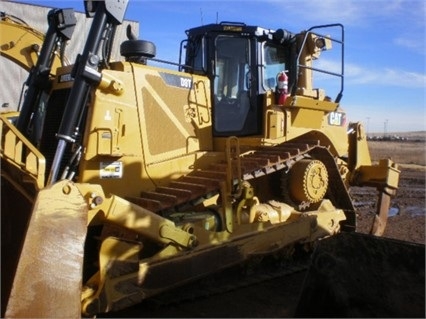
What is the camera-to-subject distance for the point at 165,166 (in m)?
5.79

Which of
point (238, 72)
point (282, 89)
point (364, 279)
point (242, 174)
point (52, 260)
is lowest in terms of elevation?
point (364, 279)

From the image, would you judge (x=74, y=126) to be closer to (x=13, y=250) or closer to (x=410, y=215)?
(x=13, y=250)

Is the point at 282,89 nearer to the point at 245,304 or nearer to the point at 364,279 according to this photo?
the point at 245,304

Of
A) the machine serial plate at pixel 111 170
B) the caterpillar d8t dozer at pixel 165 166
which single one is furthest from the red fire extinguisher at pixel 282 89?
the machine serial plate at pixel 111 170

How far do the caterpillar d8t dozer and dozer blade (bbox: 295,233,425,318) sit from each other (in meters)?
1.51

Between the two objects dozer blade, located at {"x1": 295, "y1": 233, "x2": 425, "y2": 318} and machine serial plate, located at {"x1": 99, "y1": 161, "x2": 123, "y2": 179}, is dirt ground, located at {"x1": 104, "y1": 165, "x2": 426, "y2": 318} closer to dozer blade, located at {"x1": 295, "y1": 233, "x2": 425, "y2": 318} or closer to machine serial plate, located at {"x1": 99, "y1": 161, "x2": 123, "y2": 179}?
dozer blade, located at {"x1": 295, "y1": 233, "x2": 425, "y2": 318}

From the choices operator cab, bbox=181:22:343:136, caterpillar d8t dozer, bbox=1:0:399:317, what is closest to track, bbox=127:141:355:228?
caterpillar d8t dozer, bbox=1:0:399:317

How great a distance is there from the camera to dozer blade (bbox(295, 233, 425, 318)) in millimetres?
3609

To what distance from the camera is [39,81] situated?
585 cm

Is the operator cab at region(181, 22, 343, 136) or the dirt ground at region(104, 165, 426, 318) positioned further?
the operator cab at region(181, 22, 343, 136)

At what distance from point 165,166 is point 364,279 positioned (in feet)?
8.77

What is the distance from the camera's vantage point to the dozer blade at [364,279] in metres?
3.61

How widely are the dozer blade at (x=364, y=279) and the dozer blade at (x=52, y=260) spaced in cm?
172

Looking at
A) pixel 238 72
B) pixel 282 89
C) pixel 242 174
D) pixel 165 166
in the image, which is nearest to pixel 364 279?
pixel 242 174
